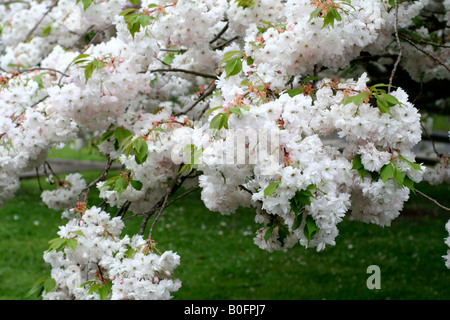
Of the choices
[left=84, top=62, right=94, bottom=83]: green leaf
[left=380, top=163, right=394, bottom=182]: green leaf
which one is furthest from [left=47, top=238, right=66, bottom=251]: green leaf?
[left=380, top=163, right=394, bottom=182]: green leaf

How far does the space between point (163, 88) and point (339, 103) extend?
2.04m

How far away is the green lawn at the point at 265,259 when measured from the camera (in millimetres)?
6473

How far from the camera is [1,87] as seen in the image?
3855 millimetres

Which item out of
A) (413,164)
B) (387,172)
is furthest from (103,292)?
(413,164)

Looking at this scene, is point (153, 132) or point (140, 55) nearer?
point (153, 132)

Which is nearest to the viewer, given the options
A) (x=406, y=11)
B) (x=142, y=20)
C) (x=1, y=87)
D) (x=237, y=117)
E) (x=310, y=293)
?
(x=237, y=117)

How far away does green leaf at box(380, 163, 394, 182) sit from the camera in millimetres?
2398

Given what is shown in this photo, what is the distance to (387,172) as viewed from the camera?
2412mm

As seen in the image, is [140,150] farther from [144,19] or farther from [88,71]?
[144,19]

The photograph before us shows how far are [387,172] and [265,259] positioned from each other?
5525 mm

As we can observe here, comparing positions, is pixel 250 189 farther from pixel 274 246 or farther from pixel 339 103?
pixel 339 103

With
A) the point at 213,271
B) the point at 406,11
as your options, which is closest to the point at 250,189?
the point at 406,11

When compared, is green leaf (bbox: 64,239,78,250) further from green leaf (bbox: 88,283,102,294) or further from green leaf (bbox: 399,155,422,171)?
green leaf (bbox: 399,155,422,171)
